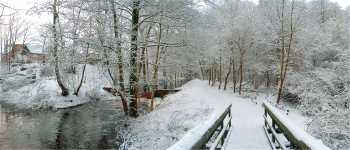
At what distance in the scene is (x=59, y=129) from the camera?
18.3 m

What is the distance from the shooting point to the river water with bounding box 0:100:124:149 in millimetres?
15008

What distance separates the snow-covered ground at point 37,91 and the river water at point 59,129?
10.3 feet

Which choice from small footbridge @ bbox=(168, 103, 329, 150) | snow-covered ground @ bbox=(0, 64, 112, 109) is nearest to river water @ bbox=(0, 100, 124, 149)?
snow-covered ground @ bbox=(0, 64, 112, 109)

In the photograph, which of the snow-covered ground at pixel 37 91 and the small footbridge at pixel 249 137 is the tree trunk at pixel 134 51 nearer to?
the small footbridge at pixel 249 137

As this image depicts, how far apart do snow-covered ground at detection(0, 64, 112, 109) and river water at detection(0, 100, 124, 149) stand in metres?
3.12

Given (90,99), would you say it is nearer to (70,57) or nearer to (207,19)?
(70,57)

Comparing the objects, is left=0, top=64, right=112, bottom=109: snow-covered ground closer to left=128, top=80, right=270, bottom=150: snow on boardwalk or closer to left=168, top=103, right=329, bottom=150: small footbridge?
left=128, top=80, right=270, bottom=150: snow on boardwalk

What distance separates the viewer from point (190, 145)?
4.39 m

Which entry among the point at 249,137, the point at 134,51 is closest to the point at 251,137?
the point at 249,137

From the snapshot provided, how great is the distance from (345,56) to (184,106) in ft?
34.4

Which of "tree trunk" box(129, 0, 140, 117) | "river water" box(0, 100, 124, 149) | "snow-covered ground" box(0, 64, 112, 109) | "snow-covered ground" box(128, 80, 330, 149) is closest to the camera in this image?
"snow-covered ground" box(128, 80, 330, 149)

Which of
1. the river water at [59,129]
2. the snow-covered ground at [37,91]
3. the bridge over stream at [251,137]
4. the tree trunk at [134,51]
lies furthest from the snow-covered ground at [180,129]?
the snow-covered ground at [37,91]

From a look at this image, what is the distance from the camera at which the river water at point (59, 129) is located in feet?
49.2

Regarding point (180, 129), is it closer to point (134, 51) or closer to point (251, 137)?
point (134, 51)
